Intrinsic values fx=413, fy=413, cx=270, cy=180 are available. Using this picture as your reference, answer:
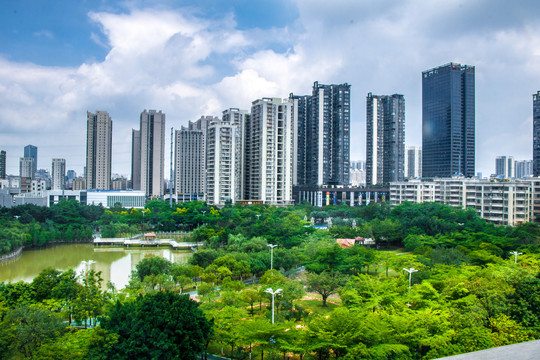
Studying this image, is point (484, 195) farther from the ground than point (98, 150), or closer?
closer

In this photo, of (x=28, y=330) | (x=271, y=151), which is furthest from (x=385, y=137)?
(x=28, y=330)

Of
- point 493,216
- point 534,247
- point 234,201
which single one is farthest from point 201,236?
point 493,216

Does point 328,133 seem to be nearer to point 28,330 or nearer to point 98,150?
point 98,150

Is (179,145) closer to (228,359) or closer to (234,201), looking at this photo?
(234,201)

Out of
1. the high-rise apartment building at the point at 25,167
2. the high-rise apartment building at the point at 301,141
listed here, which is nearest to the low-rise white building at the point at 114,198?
the high-rise apartment building at the point at 25,167

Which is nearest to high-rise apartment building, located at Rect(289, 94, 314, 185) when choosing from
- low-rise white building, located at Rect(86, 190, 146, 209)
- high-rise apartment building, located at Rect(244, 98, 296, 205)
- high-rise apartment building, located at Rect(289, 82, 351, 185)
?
high-rise apartment building, located at Rect(289, 82, 351, 185)

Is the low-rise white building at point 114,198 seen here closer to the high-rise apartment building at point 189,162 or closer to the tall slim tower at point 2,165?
the high-rise apartment building at point 189,162
